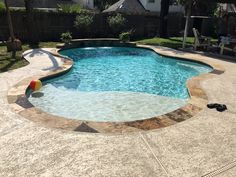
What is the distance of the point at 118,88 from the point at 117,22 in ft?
43.1

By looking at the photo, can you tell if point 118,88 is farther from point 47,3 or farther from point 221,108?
point 47,3


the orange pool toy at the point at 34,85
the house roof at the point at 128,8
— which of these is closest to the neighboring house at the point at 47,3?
the house roof at the point at 128,8

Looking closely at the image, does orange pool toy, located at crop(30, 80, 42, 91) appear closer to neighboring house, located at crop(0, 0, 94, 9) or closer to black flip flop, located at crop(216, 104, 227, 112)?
black flip flop, located at crop(216, 104, 227, 112)

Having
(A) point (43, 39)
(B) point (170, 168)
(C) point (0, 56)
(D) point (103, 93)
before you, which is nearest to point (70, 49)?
(A) point (43, 39)

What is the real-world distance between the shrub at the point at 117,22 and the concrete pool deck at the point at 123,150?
Answer: 17.0 m

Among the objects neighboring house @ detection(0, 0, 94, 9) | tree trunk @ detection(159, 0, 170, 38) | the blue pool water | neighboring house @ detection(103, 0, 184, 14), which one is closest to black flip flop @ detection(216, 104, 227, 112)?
the blue pool water

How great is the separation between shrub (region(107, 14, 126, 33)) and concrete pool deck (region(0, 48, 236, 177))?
1701 centimetres

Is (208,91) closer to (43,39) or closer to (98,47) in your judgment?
(98,47)

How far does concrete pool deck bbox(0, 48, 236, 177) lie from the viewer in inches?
157

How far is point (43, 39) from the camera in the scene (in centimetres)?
2073

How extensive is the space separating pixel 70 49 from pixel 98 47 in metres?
2.33

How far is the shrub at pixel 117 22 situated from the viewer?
71.5 ft

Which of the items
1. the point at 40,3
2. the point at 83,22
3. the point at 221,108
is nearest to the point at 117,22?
the point at 83,22

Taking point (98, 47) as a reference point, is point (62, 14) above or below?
above
